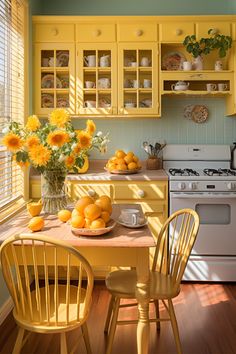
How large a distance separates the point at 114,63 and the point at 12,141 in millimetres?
1934

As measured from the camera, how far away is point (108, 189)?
319 centimetres

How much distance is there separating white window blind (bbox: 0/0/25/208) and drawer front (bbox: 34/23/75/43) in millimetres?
322

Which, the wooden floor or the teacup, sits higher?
the teacup

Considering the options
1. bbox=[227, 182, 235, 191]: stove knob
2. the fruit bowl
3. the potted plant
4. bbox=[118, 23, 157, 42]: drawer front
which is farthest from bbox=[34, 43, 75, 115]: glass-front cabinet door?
the fruit bowl

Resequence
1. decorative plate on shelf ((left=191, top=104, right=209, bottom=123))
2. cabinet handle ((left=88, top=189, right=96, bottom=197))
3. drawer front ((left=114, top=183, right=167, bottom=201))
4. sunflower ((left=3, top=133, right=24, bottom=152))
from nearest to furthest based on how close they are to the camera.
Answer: sunflower ((left=3, top=133, right=24, bottom=152)) → cabinet handle ((left=88, top=189, right=96, bottom=197)) → drawer front ((left=114, top=183, right=167, bottom=201)) → decorative plate on shelf ((left=191, top=104, right=209, bottom=123))

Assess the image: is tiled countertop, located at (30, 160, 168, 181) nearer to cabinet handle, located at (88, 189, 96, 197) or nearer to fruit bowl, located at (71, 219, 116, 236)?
cabinet handle, located at (88, 189, 96, 197)

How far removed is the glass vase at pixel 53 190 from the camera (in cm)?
199

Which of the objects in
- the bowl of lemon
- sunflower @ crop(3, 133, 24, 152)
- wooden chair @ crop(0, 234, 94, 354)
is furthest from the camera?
the bowl of lemon

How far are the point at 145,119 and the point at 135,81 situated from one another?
433 mm

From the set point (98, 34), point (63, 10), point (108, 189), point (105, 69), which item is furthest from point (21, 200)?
point (63, 10)

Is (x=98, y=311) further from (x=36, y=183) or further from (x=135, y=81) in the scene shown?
(x=135, y=81)

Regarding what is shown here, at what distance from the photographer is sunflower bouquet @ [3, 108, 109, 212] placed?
180 centimetres

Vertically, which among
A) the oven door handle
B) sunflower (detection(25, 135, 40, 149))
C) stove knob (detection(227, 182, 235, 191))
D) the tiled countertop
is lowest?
the oven door handle

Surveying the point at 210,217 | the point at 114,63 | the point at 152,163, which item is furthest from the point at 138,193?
the point at 114,63
